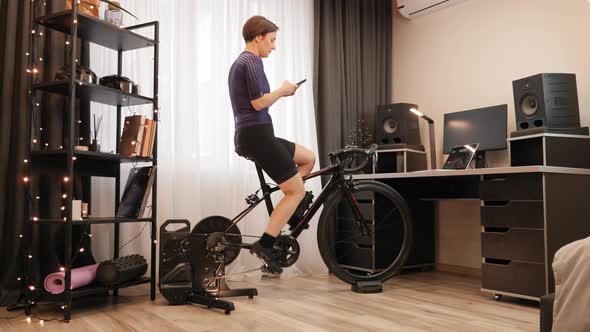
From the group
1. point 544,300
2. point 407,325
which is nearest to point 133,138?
point 407,325

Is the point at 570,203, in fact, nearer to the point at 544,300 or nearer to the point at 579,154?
the point at 579,154

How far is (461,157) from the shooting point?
3375 mm

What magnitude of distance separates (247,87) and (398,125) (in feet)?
5.41

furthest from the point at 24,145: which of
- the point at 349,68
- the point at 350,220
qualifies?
the point at 349,68

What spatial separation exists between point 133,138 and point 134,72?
581mm

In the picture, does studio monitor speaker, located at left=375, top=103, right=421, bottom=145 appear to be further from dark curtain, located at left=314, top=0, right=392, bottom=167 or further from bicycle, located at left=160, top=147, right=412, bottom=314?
bicycle, located at left=160, top=147, right=412, bottom=314

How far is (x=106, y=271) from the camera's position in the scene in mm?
2482

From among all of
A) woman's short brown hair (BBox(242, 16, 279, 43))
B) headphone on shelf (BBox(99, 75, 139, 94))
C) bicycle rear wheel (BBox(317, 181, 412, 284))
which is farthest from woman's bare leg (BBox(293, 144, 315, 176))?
headphone on shelf (BBox(99, 75, 139, 94))

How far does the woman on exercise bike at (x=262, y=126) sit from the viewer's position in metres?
2.50

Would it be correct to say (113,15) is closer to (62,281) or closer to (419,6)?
(62,281)

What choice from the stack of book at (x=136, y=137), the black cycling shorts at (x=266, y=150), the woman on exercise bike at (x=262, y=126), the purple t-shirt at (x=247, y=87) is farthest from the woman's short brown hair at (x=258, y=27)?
the stack of book at (x=136, y=137)

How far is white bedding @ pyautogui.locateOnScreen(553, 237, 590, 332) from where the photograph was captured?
1191 mm

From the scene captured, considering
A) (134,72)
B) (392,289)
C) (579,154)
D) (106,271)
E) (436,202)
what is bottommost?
(392,289)

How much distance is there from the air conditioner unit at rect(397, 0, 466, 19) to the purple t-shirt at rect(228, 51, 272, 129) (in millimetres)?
1940
